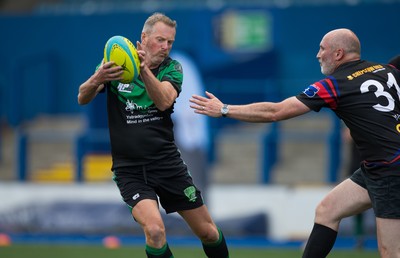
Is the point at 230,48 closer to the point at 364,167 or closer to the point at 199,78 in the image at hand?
the point at 199,78

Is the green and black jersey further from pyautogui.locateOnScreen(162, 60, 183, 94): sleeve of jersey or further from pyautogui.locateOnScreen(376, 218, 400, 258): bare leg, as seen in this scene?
pyautogui.locateOnScreen(376, 218, 400, 258): bare leg

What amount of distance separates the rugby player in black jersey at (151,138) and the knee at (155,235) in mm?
179

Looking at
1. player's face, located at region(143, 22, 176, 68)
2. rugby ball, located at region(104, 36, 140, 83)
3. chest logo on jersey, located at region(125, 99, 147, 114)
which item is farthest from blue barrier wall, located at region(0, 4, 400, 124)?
rugby ball, located at region(104, 36, 140, 83)

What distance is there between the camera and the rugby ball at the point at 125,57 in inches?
248

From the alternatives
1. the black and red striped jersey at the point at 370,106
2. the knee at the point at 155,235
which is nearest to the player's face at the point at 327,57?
the black and red striped jersey at the point at 370,106

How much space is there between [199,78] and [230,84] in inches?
175

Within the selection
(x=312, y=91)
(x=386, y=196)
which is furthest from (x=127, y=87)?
(x=386, y=196)

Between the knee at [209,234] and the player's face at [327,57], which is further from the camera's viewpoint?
the knee at [209,234]

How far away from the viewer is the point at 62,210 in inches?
505

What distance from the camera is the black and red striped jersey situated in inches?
248

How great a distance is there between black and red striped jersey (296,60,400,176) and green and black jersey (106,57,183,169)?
1.20 m

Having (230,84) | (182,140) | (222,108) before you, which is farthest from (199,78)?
(222,108)

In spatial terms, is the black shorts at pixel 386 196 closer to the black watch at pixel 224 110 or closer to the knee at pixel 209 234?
the black watch at pixel 224 110

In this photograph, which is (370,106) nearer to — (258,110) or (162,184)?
(258,110)
